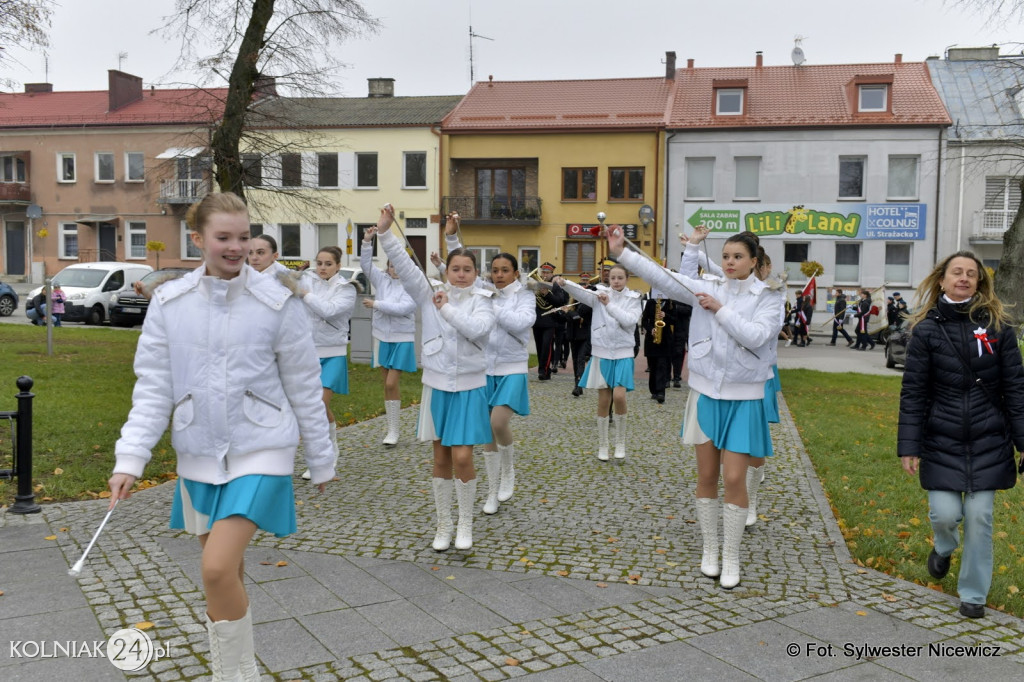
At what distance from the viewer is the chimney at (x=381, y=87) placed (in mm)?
44250

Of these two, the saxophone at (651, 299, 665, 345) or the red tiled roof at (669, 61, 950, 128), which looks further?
the red tiled roof at (669, 61, 950, 128)

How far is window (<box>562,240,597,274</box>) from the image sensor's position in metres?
38.8

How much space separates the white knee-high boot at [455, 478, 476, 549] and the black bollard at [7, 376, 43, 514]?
3193mm

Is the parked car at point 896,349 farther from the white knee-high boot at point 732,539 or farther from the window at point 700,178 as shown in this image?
the white knee-high boot at point 732,539

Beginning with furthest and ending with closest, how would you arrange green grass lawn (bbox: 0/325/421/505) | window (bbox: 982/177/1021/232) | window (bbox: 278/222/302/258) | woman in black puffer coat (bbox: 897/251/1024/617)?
window (bbox: 278/222/302/258) < window (bbox: 982/177/1021/232) < green grass lawn (bbox: 0/325/421/505) < woman in black puffer coat (bbox: 897/251/1024/617)

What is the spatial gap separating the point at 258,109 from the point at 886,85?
87.3 feet

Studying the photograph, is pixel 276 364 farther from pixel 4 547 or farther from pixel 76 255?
pixel 76 255

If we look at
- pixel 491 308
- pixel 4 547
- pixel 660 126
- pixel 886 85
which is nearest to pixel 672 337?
pixel 491 308

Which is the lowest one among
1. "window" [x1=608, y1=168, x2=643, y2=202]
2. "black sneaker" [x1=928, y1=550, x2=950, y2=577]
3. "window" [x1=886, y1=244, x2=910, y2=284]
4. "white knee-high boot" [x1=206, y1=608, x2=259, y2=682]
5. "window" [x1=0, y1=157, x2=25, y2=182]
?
"black sneaker" [x1=928, y1=550, x2=950, y2=577]

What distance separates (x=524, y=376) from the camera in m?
6.93

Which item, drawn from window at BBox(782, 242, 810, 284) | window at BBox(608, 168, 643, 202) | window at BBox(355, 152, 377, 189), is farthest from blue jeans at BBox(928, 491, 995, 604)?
window at BBox(355, 152, 377, 189)

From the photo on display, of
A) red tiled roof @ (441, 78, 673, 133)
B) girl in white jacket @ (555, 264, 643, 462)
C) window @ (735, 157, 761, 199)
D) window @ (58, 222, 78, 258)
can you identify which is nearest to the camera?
girl in white jacket @ (555, 264, 643, 462)

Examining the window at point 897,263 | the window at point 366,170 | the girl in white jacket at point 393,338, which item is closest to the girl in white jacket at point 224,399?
the girl in white jacket at point 393,338
